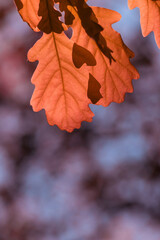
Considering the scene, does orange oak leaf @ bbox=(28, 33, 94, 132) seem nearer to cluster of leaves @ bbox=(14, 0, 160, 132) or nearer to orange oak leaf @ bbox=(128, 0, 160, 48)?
cluster of leaves @ bbox=(14, 0, 160, 132)

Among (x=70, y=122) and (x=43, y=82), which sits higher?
(x=43, y=82)

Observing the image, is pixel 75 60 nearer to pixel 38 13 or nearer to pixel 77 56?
pixel 77 56

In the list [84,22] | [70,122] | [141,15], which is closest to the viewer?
[84,22]

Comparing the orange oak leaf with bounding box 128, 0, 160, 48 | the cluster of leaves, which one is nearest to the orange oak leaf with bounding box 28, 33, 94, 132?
the cluster of leaves

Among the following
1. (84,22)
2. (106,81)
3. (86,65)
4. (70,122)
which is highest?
(84,22)

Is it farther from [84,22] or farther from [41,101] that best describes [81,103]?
[84,22]

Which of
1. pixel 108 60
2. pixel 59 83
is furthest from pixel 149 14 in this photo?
pixel 59 83

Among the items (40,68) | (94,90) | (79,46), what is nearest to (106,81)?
(94,90)
